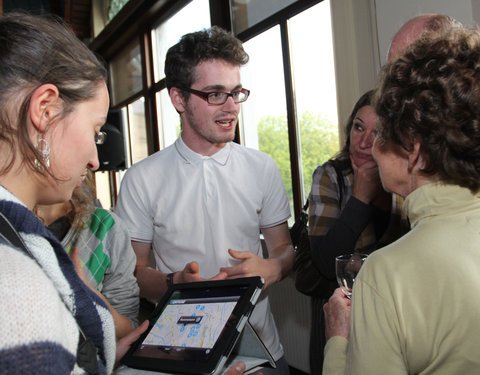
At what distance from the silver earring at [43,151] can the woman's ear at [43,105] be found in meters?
0.02

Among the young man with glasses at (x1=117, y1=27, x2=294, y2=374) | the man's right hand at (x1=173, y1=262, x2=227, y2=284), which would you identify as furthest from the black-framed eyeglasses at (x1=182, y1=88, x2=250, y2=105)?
the man's right hand at (x1=173, y1=262, x2=227, y2=284)

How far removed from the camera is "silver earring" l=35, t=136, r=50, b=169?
0.80 metres

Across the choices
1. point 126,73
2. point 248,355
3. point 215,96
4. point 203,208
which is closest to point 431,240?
point 248,355

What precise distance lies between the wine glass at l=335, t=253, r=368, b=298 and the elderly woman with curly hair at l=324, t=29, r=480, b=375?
231 millimetres

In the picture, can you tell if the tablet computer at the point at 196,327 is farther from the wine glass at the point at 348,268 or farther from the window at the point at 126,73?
the window at the point at 126,73

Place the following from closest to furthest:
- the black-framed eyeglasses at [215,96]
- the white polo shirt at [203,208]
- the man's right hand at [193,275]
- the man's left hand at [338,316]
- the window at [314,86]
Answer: the man's left hand at [338,316] → the man's right hand at [193,275] → the white polo shirt at [203,208] → the black-framed eyeglasses at [215,96] → the window at [314,86]

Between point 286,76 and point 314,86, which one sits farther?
point 286,76

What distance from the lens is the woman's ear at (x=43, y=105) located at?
784mm

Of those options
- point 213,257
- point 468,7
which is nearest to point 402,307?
point 213,257

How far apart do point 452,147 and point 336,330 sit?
54 cm

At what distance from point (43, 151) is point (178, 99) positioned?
1222 mm

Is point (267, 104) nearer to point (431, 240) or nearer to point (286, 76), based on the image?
point (286, 76)

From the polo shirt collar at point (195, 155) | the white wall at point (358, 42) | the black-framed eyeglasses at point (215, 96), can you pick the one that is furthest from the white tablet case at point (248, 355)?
the white wall at point (358, 42)

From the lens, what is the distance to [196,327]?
1.05 meters
